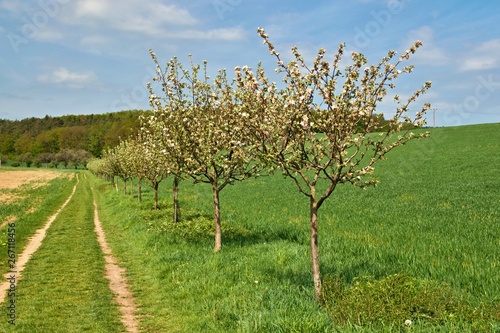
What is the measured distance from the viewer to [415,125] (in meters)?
8.03

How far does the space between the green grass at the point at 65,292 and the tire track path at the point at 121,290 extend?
18cm

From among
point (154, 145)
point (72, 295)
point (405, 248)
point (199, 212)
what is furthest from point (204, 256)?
point (199, 212)

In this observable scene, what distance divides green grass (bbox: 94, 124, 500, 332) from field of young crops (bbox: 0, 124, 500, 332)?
40mm

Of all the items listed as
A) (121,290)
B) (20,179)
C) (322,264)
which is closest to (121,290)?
(121,290)

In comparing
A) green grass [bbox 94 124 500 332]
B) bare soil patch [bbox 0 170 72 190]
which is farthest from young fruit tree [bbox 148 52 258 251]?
bare soil patch [bbox 0 170 72 190]

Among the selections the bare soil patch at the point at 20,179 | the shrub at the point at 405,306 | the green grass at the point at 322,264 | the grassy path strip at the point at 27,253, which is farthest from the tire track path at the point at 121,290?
the bare soil patch at the point at 20,179

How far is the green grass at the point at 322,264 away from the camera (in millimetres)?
7773

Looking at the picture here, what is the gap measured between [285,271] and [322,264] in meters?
1.26

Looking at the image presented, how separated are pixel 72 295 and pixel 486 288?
1073cm

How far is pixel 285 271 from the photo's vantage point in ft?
37.9

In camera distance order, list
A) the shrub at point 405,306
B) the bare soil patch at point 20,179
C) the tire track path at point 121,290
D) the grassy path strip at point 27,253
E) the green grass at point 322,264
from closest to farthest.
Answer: the shrub at point 405,306 < the green grass at point 322,264 < the tire track path at point 121,290 < the grassy path strip at point 27,253 < the bare soil patch at point 20,179

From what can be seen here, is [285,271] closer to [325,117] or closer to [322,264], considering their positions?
[322,264]

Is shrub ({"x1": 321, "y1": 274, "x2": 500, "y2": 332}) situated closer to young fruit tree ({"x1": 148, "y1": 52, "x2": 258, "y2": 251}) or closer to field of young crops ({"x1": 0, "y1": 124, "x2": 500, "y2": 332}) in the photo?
field of young crops ({"x1": 0, "y1": 124, "x2": 500, "y2": 332})

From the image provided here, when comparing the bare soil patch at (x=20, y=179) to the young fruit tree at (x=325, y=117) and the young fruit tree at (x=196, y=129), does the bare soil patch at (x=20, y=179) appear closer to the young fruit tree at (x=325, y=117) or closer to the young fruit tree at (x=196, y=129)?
the young fruit tree at (x=196, y=129)
